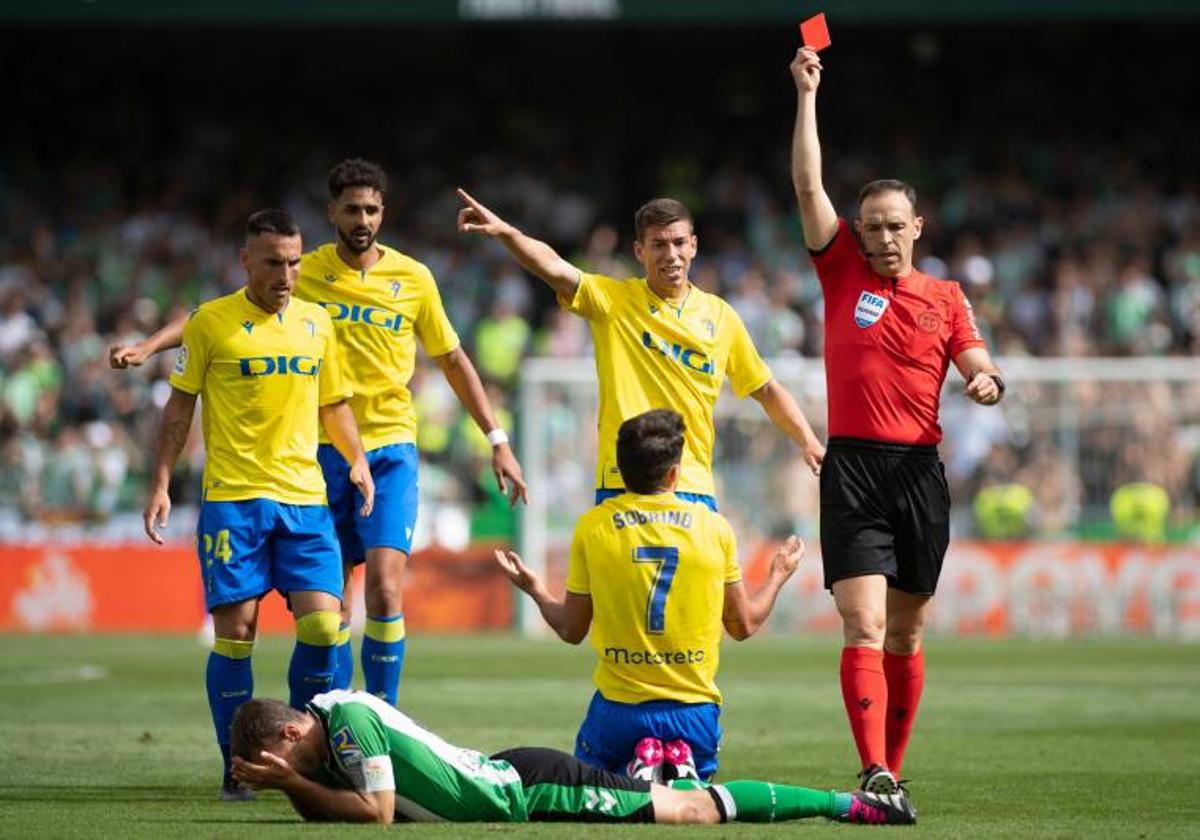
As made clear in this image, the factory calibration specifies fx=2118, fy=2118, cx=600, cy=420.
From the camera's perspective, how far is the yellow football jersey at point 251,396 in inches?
375

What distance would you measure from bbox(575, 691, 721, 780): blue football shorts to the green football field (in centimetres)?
47

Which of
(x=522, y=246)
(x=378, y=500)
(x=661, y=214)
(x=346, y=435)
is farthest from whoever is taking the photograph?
(x=378, y=500)

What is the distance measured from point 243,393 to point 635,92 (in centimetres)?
2335

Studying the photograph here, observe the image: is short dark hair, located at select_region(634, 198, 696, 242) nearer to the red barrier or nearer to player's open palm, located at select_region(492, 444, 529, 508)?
player's open palm, located at select_region(492, 444, 529, 508)

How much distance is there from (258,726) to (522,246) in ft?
8.88

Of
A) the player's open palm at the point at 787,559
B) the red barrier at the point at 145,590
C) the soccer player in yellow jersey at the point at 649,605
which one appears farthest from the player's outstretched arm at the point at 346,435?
the red barrier at the point at 145,590

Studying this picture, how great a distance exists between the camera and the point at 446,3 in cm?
2797

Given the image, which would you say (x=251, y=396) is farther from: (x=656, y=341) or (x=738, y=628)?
(x=738, y=628)

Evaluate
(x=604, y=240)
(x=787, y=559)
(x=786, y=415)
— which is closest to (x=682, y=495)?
(x=786, y=415)

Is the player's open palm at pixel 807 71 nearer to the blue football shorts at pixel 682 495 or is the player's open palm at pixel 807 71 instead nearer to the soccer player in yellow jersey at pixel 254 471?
the blue football shorts at pixel 682 495

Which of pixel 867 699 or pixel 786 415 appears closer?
pixel 867 699

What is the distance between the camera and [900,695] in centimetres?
923

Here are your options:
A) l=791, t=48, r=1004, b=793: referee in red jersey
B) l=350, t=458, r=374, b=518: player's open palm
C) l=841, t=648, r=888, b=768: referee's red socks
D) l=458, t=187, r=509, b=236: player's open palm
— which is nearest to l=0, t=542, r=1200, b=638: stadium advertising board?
l=350, t=458, r=374, b=518: player's open palm

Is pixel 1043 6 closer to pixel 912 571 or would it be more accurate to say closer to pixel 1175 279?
pixel 1175 279
